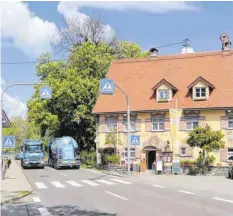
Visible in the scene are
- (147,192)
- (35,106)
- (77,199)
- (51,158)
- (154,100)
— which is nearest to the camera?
(77,199)

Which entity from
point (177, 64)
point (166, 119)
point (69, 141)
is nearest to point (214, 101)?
point (166, 119)

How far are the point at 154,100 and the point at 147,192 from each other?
2437cm

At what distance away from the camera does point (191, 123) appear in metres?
42.4

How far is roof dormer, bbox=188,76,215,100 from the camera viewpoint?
1673 inches

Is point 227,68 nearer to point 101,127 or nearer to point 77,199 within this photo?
point 101,127

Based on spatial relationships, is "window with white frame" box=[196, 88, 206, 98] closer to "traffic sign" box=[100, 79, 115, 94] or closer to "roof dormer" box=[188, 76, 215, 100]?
"roof dormer" box=[188, 76, 215, 100]

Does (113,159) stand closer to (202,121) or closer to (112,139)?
(112,139)

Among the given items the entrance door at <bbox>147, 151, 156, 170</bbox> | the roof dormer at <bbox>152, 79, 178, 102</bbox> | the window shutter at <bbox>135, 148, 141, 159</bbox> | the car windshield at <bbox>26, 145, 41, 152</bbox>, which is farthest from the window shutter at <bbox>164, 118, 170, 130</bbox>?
the car windshield at <bbox>26, 145, 41, 152</bbox>

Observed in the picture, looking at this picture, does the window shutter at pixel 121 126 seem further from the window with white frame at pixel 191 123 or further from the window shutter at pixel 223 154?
the window shutter at pixel 223 154

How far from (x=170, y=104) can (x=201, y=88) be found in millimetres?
3486

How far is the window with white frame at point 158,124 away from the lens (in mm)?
43688

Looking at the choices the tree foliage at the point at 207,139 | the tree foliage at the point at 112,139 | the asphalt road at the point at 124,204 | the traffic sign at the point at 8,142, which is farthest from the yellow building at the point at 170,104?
the asphalt road at the point at 124,204

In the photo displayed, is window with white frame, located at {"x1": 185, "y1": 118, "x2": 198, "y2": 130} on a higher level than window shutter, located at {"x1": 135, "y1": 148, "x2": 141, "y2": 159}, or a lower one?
higher

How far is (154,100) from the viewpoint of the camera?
44812 mm
